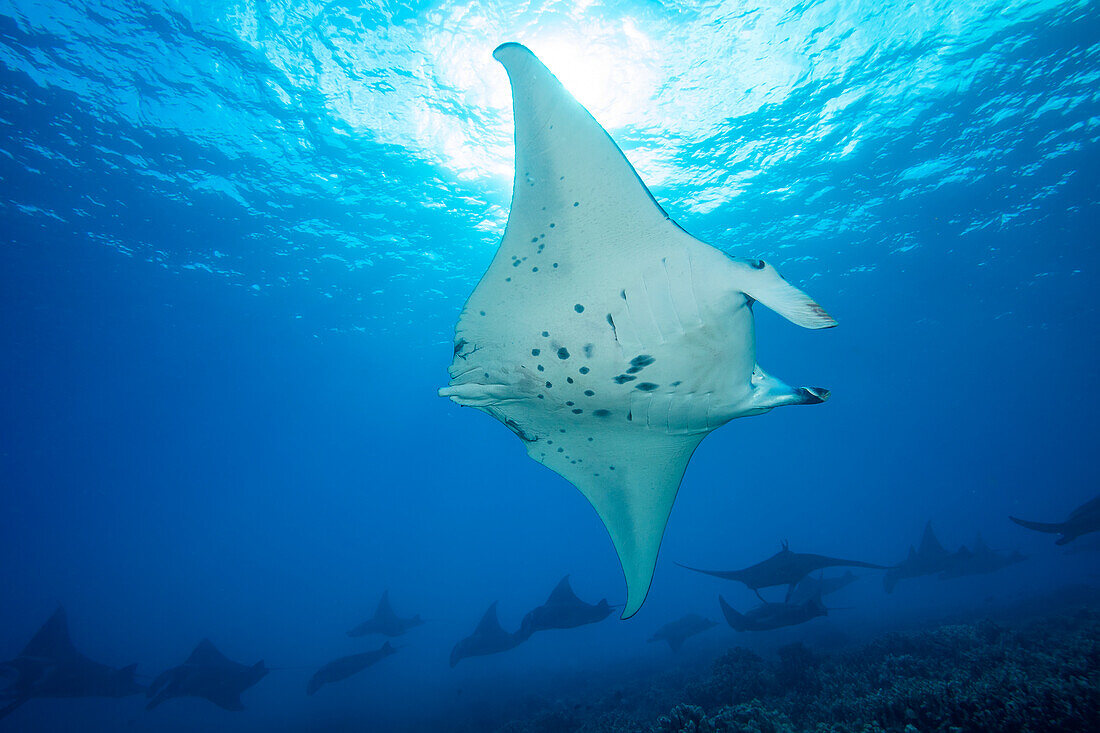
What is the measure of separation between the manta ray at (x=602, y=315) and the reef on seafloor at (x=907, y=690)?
2587 millimetres

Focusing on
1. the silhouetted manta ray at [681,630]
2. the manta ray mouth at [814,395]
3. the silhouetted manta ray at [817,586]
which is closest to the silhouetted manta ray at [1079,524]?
the silhouetted manta ray at [817,586]

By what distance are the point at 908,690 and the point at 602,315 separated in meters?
4.79

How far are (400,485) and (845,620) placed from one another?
68.1m

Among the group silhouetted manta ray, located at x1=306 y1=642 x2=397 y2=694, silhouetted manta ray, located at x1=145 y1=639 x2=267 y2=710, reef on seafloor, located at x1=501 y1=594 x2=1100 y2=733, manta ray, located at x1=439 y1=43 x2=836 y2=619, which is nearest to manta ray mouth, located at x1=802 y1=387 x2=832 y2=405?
manta ray, located at x1=439 y1=43 x2=836 y2=619

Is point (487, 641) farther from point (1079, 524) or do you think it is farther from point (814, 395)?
point (1079, 524)

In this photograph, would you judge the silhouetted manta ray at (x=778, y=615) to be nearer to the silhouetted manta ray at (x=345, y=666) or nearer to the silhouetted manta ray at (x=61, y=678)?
the silhouetted manta ray at (x=345, y=666)

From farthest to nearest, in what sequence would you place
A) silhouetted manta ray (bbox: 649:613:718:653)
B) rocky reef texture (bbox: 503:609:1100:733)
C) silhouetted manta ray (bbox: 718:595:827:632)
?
silhouetted manta ray (bbox: 649:613:718:653), silhouetted manta ray (bbox: 718:595:827:632), rocky reef texture (bbox: 503:609:1100:733)

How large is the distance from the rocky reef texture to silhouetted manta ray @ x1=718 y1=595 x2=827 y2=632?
0.67m

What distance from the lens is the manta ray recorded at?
7.84ft

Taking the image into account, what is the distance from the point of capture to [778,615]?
8.53 m

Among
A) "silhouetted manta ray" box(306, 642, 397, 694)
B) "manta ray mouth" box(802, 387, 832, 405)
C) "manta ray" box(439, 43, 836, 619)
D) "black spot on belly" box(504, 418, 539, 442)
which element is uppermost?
"manta ray" box(439, 43, 836, 619)

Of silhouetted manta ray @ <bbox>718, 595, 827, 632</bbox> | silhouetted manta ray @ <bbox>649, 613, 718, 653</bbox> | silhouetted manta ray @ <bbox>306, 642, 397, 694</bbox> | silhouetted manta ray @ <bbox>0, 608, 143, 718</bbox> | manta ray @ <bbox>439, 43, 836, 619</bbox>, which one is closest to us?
manta ray @ <bbox>439, 43, 836, 619</bbox>

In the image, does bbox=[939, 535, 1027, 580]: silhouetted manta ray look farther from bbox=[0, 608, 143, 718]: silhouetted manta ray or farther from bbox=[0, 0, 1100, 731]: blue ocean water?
bbox=[0, 608, 143, 718]: silhouetted manta ray

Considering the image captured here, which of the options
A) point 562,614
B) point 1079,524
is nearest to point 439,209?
point 562,614
